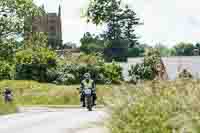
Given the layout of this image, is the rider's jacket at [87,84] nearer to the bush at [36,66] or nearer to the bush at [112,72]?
the bush at [36,66]

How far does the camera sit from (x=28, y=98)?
54812 millimetres

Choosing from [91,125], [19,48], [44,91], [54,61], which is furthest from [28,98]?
[91,125]

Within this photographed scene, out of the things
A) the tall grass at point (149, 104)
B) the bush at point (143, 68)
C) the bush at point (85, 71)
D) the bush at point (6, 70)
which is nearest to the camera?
the tall grass at point (149, 104)

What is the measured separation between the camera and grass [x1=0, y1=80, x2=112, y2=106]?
171 feet

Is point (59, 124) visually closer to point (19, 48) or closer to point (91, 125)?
point (91, 125)

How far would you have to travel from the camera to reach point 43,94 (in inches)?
2224

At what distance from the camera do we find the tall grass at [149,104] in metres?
11.0

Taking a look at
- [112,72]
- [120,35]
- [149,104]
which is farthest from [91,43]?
[149,104]

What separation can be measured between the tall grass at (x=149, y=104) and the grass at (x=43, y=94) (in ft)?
112

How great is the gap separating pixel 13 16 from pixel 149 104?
50.2m

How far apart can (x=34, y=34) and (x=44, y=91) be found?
29.3 feet

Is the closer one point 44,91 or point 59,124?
point 59,124

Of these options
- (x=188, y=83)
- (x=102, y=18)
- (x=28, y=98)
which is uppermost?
(x=102, y=18)

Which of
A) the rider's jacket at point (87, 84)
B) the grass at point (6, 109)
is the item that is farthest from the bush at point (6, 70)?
the rider's jacket at point (87, 84)
